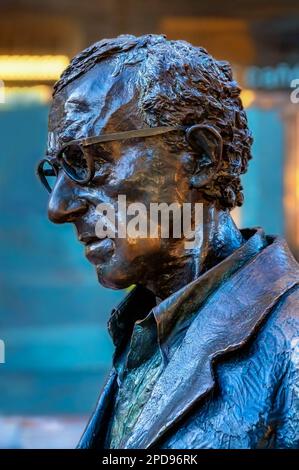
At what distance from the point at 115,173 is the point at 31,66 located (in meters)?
5.70

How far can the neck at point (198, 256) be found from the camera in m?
2.06

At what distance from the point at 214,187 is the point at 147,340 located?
353 mm

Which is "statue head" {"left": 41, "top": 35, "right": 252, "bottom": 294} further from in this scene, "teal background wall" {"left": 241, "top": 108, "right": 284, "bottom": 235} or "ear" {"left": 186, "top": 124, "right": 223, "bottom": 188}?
"teal background wall" {"left": 241, "top": 108, "right": 284, "bottom": 235}

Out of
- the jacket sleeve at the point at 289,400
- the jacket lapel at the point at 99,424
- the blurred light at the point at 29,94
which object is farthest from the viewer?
the blurred light at the point at 29,94

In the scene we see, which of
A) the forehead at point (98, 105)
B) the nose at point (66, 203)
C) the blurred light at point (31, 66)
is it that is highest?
the blurred light at point (31, 66)

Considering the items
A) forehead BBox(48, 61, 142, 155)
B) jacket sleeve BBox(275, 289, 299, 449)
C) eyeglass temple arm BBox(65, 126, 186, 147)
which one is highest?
forehead BBox(48, 61, 142, 155)

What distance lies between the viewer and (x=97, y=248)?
2.05 m

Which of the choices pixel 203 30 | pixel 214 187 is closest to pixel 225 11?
pixel 203 30

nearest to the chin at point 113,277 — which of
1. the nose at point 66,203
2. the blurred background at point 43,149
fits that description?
the nose at point 66,203

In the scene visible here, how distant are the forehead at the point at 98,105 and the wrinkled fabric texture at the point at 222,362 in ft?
1.20

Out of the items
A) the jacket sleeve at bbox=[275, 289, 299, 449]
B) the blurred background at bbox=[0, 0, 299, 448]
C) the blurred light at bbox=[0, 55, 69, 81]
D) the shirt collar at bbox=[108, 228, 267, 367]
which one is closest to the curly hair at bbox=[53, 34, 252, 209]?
the shirt collar at bbox=[108, 228, 267, 367]

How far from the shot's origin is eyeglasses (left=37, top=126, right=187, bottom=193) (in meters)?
1.99

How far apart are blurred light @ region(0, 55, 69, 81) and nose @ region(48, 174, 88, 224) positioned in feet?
18.3

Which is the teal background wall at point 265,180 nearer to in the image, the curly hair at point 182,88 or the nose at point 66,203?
the curly hair at point 182,88
